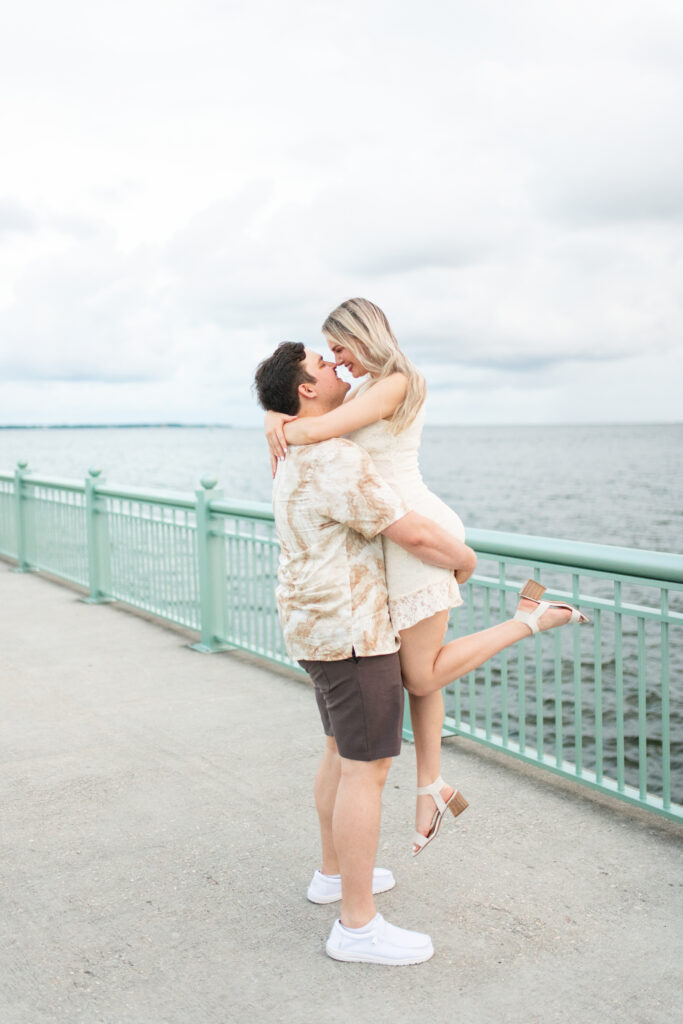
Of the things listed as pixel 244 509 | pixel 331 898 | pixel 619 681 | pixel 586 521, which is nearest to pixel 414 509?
pixel 331 898

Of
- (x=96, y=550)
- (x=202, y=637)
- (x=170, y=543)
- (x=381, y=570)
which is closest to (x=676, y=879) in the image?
(x=381, y=570)

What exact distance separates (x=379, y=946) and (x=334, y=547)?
4.03 ft

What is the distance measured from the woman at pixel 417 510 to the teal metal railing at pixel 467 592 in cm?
99

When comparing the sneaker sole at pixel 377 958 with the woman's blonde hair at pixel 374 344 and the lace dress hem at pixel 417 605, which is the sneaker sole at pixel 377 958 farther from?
the woman's blonde hair at pixel 374 344

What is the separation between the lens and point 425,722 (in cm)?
326

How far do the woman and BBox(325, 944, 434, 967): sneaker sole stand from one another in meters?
0.32

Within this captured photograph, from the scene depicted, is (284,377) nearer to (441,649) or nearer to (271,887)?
(441,649)

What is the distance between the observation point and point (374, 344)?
291cm

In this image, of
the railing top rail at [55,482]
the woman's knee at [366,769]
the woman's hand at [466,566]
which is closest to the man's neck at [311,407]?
the woman's hand at [466,566]

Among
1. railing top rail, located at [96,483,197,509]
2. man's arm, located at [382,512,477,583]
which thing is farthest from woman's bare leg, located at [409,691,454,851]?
railing top rail, located at [96,483,197,509]

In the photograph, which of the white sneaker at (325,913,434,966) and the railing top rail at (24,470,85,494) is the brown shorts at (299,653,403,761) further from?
the railing top rail at (24,470,85,494)

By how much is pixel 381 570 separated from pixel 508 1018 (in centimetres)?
130

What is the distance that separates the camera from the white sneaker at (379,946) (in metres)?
3.03

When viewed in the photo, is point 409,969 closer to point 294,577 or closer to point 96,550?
point 294,577
